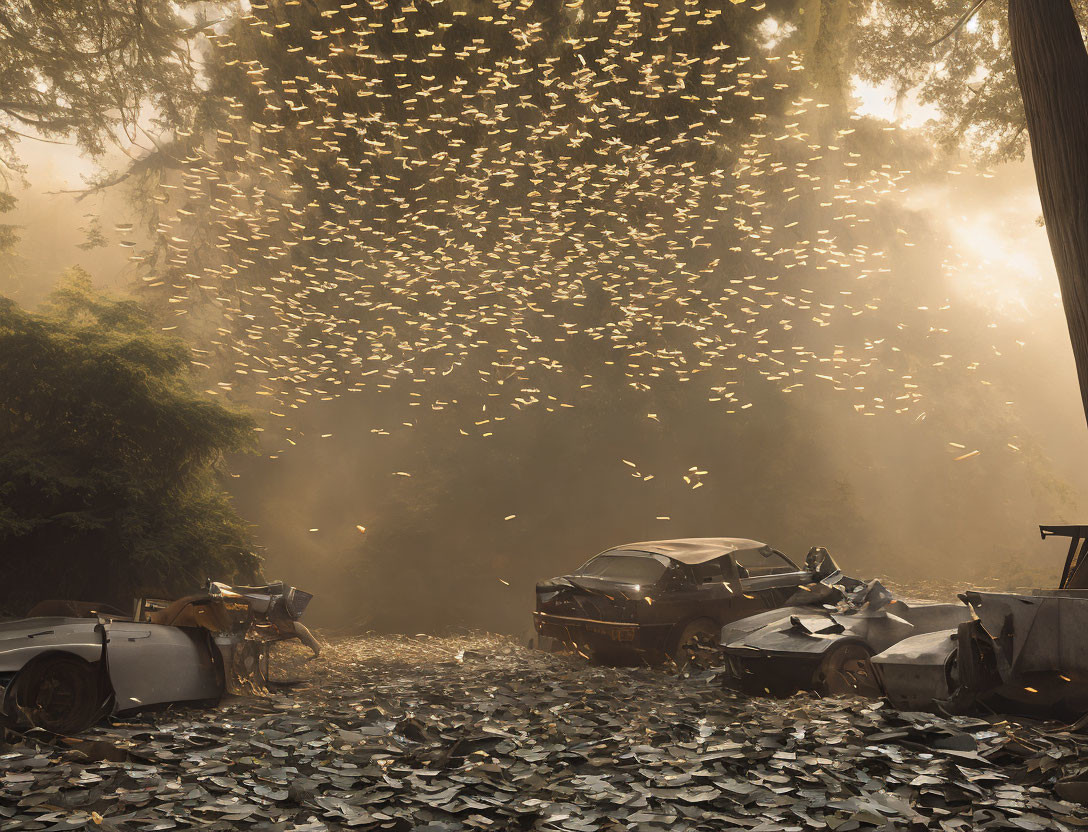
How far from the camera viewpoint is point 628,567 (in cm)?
1067

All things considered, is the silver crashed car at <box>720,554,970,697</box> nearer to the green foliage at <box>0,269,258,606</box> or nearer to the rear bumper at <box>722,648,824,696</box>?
the rear bumper at <box>722,648,824,696</box>

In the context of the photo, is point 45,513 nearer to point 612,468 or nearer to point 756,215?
point 612,468

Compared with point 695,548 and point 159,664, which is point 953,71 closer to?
point 695,548

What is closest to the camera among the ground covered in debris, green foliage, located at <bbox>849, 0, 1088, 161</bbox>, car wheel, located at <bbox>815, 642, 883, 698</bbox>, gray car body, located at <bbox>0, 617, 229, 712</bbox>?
the ground covered in debris

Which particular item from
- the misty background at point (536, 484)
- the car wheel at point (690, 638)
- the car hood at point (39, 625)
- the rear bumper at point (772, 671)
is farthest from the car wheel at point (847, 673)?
the misty background at point (536, 484)

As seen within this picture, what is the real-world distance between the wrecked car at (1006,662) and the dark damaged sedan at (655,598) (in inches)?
131

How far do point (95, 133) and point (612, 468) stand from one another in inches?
693

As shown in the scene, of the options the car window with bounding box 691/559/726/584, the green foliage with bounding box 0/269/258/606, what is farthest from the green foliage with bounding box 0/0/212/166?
the car window with bounding box 691/559/726/584

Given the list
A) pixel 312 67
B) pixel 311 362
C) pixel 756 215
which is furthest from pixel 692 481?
pixel 312 67

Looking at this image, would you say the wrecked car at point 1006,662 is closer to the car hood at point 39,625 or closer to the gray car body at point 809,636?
the gray car body at point 809,636

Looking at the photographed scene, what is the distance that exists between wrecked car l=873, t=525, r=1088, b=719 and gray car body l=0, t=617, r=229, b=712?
6.35 meters

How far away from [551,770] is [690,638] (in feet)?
16.5

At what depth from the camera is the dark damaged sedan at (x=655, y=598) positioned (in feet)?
31.6

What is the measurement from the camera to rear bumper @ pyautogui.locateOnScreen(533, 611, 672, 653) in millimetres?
9531
